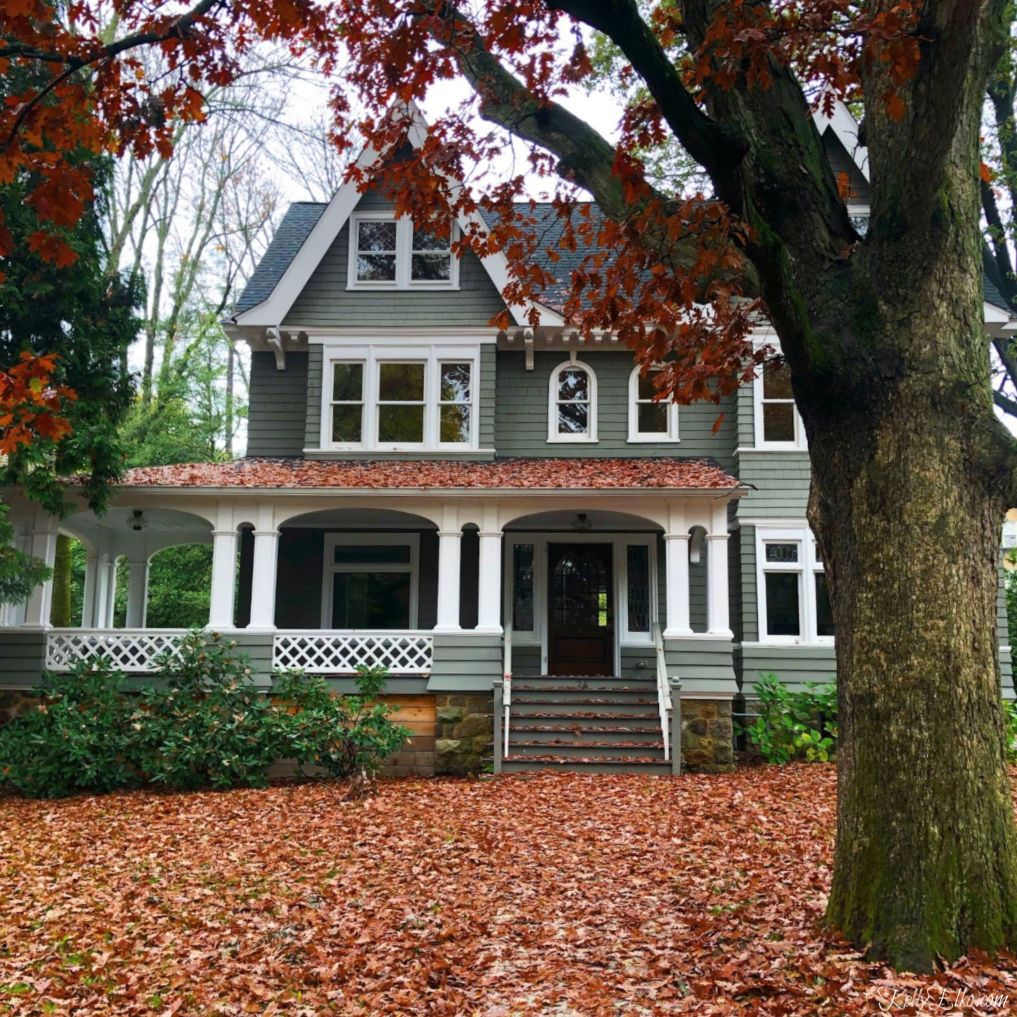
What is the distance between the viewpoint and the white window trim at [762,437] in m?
14.7

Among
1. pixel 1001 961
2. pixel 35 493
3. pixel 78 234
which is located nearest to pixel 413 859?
pixel 1001 961

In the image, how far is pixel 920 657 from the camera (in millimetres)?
4504

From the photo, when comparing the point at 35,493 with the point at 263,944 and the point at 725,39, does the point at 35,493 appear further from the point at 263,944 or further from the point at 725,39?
the point at 725,39

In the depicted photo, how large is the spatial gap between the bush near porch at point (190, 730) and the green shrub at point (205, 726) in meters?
0.01

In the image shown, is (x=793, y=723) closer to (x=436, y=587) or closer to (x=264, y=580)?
(x=436, y=587)

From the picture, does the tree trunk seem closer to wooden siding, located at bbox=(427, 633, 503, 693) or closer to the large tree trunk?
the large tree trunk

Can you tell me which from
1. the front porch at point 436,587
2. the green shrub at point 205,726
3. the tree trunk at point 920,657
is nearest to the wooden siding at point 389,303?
the front porch at point 436,587

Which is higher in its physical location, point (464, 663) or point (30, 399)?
point (30, 399)

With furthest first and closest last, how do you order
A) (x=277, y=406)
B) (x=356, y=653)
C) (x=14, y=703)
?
(x=277, y=406), (x=356, y=653), (x=14, y=703)

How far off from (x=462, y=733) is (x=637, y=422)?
6110 mm

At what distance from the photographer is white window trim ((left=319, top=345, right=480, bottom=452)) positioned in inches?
584

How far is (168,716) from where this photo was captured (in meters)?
11.6

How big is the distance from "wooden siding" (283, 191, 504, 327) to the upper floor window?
4.55m

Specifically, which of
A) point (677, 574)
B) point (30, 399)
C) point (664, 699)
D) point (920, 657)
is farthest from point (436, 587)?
point (920, 657)
